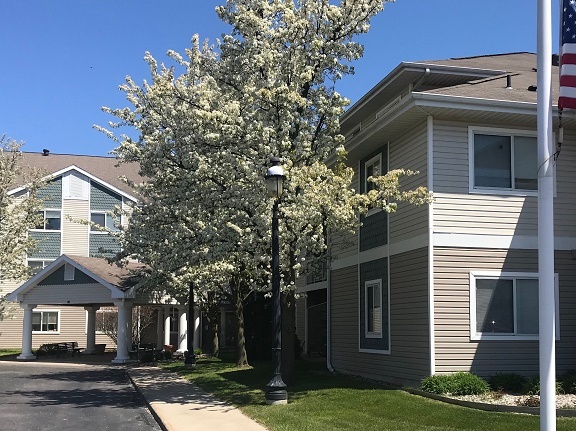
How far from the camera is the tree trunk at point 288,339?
674 inches

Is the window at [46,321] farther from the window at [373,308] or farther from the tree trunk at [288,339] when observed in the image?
the tree trunk at [288,339]

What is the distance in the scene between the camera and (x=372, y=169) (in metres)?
19.1

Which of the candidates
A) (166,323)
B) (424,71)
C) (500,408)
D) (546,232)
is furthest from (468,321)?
(166,323)

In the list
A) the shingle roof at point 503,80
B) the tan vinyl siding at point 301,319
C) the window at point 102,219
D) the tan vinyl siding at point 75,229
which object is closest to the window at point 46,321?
the tan vinyl siding at point 75,229

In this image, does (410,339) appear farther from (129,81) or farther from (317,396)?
A: (129,81)

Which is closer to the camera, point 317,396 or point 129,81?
point 317,396

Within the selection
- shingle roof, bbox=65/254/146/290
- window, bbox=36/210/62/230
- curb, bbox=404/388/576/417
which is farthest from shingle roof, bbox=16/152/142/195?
curb, bbox=404/388/576/417

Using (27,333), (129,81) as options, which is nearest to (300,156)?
(129,81)

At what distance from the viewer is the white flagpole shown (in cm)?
762

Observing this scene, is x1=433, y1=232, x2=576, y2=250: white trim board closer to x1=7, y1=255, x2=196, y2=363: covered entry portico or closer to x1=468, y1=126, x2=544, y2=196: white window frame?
x1=468, y1=126, x2=544, y2=196: white window frame

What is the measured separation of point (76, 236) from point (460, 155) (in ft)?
106

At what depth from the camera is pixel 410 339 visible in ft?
52.3

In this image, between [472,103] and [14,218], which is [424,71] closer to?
[472,103]

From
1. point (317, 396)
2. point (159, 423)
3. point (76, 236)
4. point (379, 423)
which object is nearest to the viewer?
point (379, 423)
